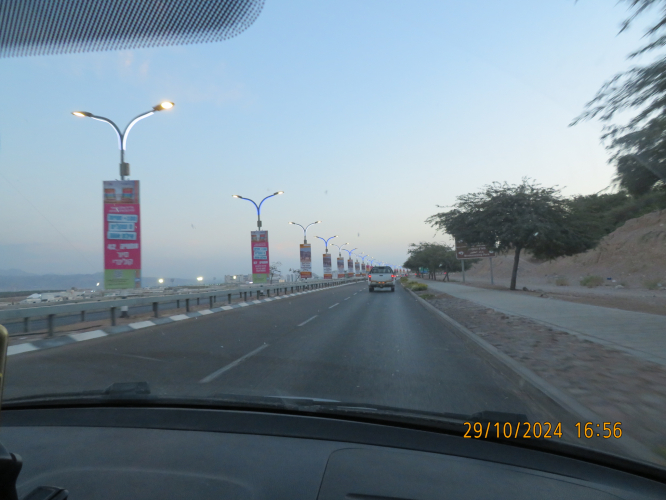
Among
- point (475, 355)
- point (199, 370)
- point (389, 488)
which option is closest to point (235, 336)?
point (199, 370)

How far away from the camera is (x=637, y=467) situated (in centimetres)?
255

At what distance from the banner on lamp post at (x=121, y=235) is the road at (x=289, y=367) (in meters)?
4.74

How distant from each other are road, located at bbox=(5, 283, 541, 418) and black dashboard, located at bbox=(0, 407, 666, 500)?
3.01 feet

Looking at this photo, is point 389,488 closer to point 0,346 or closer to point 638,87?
point 0,346

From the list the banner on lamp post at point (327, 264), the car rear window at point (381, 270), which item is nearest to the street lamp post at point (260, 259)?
the car rear window at point (381, 270)

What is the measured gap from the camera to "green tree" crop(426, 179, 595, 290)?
1118 inches

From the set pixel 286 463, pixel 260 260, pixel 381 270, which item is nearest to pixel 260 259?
pixel 260 260

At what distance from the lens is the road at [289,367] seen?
593 cm

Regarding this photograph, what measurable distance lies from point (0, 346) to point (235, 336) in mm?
11084

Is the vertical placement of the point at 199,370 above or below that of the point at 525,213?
below

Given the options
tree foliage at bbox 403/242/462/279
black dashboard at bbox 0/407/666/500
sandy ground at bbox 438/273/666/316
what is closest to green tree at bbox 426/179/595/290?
sandy ground at bbox 438/273/666/316

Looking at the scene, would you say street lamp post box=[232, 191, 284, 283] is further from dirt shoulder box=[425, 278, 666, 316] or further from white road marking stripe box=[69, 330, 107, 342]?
white road marking stripe box=[69, 330, 107, 342]

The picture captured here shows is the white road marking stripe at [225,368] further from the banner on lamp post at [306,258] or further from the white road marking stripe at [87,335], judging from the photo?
the banner on lamp post at [306,258]

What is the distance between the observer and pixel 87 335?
11430 millimetres
